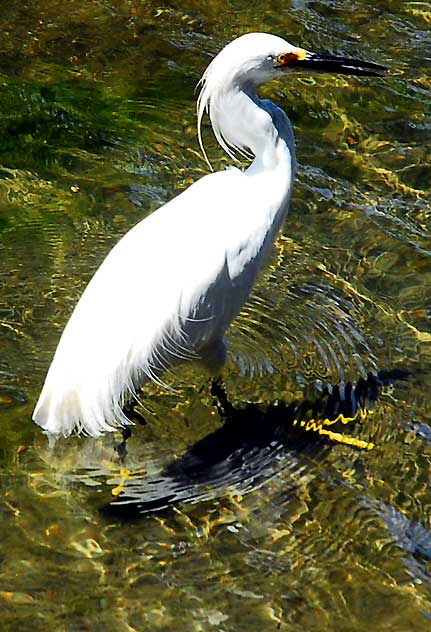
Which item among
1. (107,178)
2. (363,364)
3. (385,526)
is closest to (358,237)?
(363,364)

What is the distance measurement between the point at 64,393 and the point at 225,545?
71 centimetres

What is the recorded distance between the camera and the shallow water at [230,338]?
135 inches

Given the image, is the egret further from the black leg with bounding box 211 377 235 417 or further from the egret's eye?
the black leg with bounding box 211 377 235 417

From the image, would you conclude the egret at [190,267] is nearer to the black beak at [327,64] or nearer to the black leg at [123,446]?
the black beak at [327,64]

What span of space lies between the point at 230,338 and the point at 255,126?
0.98 meters

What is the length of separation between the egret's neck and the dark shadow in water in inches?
34.1

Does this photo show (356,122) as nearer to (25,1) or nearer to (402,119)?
(402,119)

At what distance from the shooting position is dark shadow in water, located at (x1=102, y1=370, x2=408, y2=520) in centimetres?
379

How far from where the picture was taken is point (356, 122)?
5695 millimetres

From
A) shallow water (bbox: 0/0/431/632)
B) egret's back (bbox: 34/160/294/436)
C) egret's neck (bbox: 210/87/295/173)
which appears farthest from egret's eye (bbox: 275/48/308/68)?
shallow water (bbox: 0/0/431/632)

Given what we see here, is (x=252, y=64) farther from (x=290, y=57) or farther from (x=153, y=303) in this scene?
(x=153, y=303)

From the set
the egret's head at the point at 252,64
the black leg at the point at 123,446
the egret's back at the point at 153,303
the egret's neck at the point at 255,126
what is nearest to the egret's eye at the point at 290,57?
the egret's head at the point at 252,64

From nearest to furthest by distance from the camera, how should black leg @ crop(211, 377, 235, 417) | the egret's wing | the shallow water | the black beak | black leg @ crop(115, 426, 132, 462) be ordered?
the shallow water
the egret's wing
the black beak
black leg @ crop(115, 426, 132, 462)
black leg @ crop(211, 377, 235, 417)

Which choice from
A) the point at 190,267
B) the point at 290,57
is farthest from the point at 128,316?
the point at 290,57
